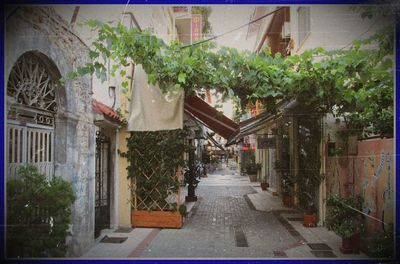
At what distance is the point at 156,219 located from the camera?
10.0 m

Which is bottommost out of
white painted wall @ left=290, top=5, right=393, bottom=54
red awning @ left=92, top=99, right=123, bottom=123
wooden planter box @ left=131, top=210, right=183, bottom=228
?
wooden planter box @ left=131, top=210, right=183, bottom=228

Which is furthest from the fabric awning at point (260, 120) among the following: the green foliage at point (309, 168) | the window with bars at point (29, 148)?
the window with bars at point (29, 148)

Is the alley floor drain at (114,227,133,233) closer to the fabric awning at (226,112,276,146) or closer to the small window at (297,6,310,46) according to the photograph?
the fabric awning at (226,112,276,146)

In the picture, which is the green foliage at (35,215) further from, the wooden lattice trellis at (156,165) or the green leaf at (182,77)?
the wooden lattice trellis at (156,165)

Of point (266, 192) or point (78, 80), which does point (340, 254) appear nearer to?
point (78, 80)

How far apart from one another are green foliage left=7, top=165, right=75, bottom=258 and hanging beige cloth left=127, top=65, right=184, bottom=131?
241cm

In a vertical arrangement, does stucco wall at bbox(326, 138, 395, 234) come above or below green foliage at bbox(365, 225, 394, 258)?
above

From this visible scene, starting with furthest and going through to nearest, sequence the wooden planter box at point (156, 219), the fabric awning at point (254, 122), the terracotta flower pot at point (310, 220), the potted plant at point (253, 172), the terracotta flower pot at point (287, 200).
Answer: the potted plant at point (253, 172) → the terracotta flower pot at point (287, 200) → the fabric awning at point (254, 122) → the terracotta flower pot at point (310, 220) → the wooden planter box at point (156, 219)

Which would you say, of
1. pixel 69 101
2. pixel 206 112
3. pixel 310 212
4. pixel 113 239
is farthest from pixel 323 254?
pixel 69 101

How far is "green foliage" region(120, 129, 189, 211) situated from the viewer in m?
10.0

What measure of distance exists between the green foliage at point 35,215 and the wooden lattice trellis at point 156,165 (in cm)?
399

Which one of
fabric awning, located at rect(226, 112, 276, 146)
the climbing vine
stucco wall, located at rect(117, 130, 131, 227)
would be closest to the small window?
fabric awning, located at rect(226, 112, 276, 146)

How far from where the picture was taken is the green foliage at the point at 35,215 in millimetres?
5496

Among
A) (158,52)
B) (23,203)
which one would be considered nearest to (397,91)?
(158,52)
